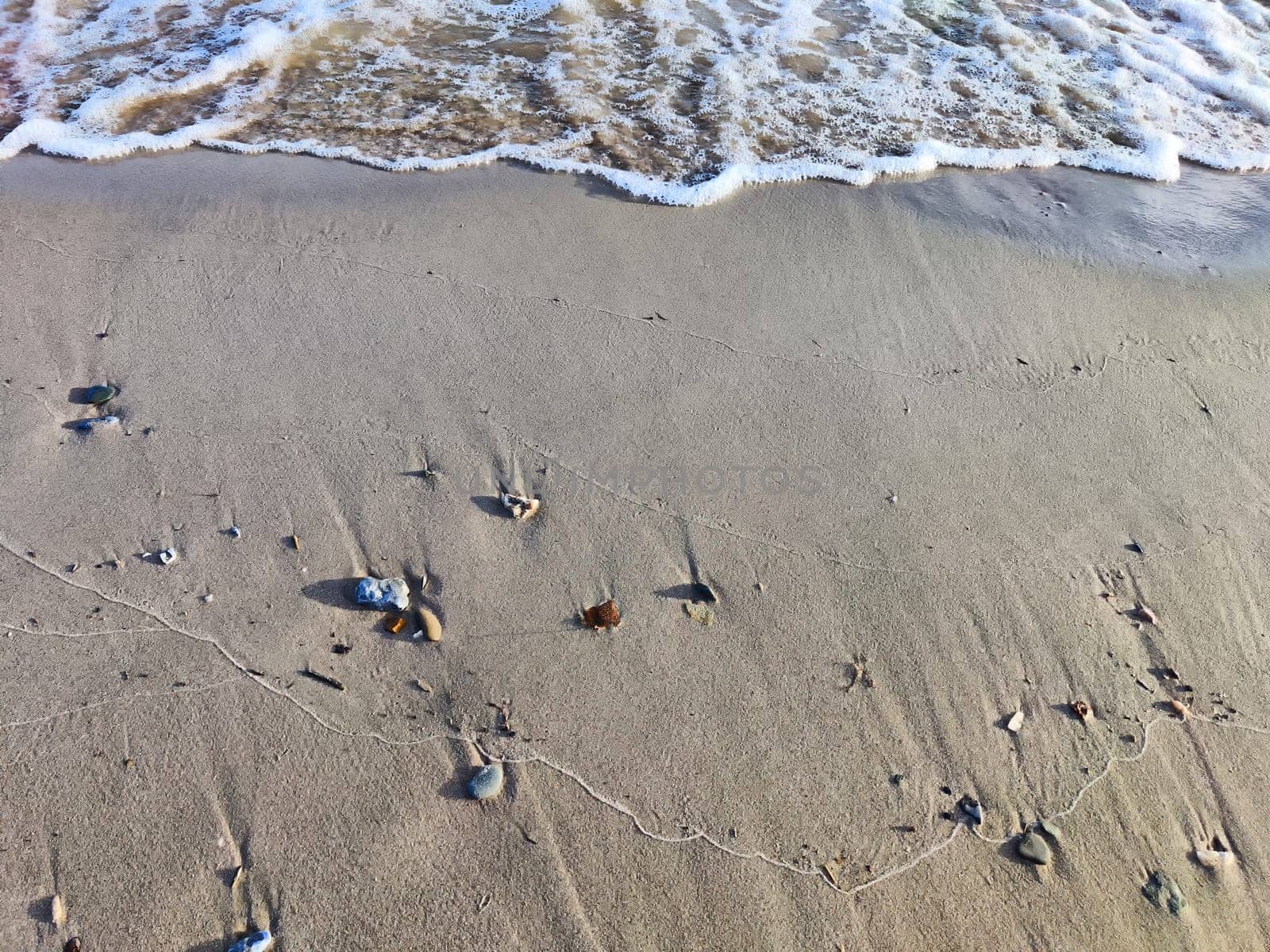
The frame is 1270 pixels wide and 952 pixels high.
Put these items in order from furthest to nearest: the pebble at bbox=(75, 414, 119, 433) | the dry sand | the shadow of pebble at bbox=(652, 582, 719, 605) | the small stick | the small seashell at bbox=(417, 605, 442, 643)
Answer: the pebble at bbox=(75, 414, 119, 433) → the shadow of pebble at bbox=(652, 582, 719, 605) → the small seashell at bbox=(417, 605, 442, 643) → the small stick → the dry sand

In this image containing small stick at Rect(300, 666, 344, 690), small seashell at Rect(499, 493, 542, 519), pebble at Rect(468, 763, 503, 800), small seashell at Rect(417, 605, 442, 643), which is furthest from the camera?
small seashell at Rect(499, 493, 542, 519)

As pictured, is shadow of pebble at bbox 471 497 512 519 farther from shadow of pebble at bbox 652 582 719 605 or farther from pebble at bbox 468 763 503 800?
pebble at bbox 468 763 503 800

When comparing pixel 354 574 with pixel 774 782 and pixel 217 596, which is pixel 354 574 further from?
pixel 774 782

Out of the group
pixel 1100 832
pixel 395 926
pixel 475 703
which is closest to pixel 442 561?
pixel 475 703

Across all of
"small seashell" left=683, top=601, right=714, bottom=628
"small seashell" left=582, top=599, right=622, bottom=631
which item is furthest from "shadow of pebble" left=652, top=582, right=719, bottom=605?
"small seashell" left=582, top=599, right=622, bottom=631

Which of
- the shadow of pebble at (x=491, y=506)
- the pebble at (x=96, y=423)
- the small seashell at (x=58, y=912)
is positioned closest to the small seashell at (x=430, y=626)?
the shadow of pebble at (x=491, y=506)

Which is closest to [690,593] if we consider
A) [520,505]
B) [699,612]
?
[699,612]

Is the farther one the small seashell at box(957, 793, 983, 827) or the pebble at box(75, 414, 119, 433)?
the pebble at box(75, 414, 119, 433)
